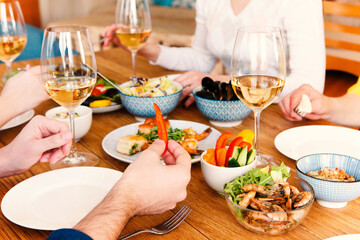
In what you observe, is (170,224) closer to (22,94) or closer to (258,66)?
(258,66)

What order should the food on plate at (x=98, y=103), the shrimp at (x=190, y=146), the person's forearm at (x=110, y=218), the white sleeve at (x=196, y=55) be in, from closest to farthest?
the person's forearm at (x=110, y=218)
the shrimp at (x=190, y=146)
the food on plate at (x=98, y=103)
the white sleeve at (x=196, y=55)

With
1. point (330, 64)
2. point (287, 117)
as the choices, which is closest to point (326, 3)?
point (330, 64)

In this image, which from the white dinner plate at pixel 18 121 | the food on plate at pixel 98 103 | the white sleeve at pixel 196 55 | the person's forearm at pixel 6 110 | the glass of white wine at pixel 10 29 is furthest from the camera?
the white sleeve at pixel 196 55

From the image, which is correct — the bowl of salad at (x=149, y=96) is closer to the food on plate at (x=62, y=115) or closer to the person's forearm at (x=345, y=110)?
the food on plate at (x=62, y=115)

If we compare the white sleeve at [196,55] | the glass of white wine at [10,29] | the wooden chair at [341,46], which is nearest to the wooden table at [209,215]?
the glass of white wine at [10,29]

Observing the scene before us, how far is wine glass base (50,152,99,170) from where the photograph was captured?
1042 millimetres

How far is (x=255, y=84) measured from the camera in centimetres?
96

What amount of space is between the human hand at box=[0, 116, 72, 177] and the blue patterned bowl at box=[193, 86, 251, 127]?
448 millimetres

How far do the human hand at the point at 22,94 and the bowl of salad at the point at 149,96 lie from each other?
0.85 ft

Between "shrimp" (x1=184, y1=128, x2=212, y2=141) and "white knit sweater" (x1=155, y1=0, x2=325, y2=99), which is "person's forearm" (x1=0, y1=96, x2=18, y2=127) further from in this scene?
"white knit sweater" (x1=155, y1=0, x2=325, y2=99)

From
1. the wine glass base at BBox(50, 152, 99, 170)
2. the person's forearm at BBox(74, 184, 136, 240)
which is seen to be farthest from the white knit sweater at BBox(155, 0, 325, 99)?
the person's forearm at BBox(74, 184, 136, 240)

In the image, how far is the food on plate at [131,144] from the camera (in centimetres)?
105

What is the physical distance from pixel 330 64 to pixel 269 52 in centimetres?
336

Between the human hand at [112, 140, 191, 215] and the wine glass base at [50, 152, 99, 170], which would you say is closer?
the human hand at [112, 140, 191, 215]
